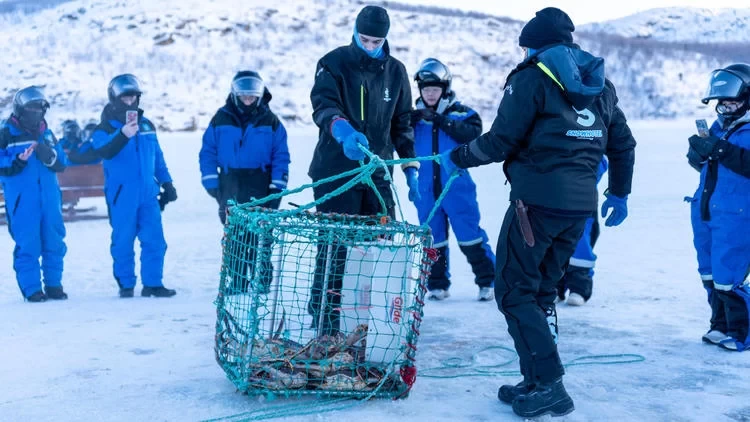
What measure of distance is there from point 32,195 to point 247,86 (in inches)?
73.0

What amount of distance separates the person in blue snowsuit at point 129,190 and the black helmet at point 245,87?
0.78m

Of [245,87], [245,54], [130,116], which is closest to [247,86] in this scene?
[245,87]

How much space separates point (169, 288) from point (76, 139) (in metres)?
8.81

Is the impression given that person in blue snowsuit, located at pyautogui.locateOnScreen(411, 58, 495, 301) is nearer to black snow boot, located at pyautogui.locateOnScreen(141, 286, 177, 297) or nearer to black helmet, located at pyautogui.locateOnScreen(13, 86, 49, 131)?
black snow boot, located at pyautogui.locateOnScreen(141, 286, 177, 297)

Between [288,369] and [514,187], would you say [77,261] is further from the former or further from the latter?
[514,187]

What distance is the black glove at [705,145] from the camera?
13.7 feet

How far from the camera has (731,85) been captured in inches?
165

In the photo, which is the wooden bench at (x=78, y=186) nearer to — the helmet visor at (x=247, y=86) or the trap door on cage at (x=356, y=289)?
the helmet visor at (x=247, y=86)

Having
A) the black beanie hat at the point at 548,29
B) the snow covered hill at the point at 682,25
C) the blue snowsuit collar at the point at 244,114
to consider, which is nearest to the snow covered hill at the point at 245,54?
the snow covered hill at the point at 682,25

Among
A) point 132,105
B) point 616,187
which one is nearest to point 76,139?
point 132,105

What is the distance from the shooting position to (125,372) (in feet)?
12.3

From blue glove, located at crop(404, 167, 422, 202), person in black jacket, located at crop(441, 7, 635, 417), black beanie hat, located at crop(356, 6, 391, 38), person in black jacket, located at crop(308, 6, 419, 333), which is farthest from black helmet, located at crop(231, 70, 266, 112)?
person in black jacket, located at crop(441, 7, 635, 417)

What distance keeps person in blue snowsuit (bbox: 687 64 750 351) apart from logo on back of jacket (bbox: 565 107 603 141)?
1.36 meters

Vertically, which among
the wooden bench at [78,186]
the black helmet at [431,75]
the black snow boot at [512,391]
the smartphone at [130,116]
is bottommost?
the wooden bench at [78,186]
